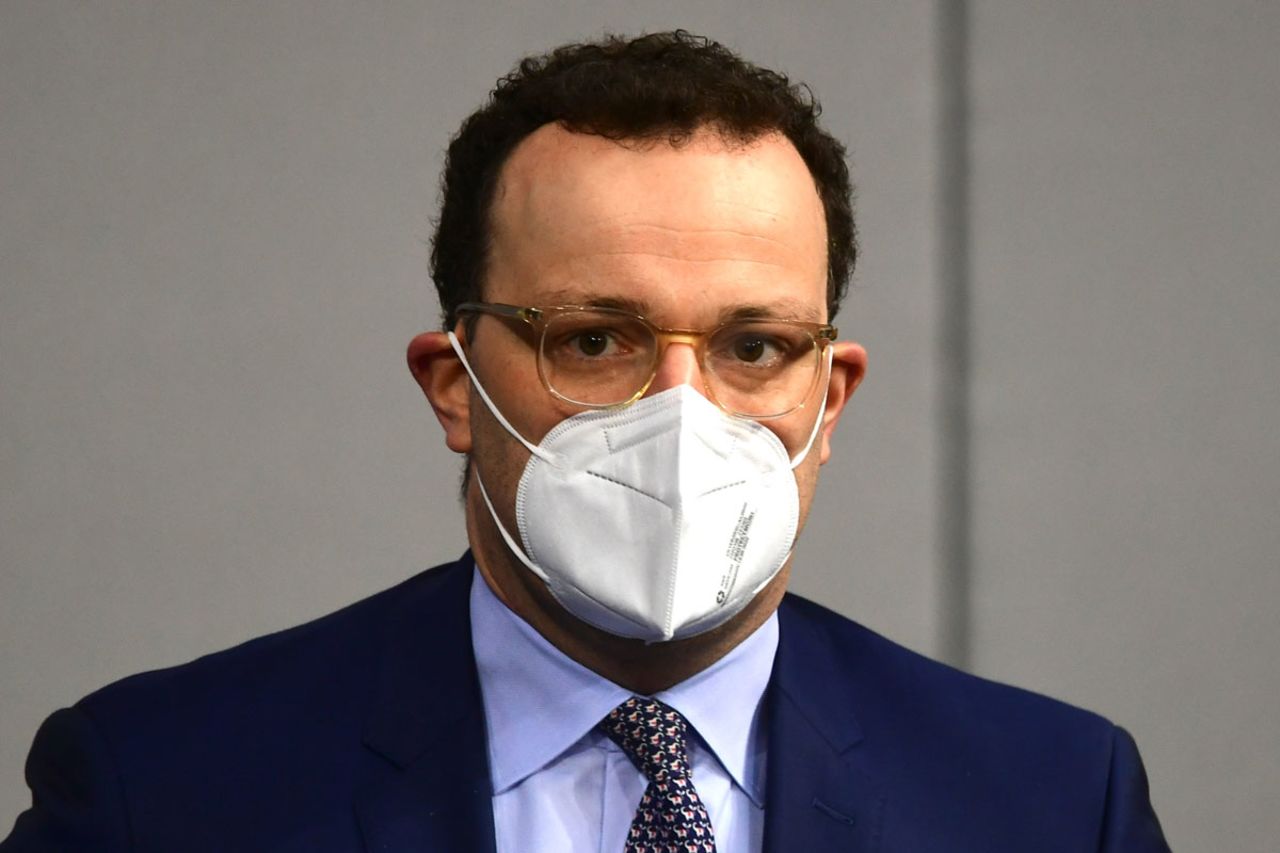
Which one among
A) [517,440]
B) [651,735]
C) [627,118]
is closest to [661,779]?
[651,735]

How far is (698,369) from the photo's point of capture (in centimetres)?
170

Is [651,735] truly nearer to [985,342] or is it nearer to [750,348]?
[750,348]

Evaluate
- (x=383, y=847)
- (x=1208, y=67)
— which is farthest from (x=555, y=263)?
(x=1208, y=67)

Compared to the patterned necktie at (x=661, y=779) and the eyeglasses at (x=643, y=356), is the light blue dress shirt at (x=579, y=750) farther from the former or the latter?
the eyeglasses at (x=643, y=356)

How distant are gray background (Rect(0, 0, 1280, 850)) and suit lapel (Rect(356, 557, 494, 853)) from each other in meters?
0.88

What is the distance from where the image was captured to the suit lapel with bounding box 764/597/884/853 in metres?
1.81

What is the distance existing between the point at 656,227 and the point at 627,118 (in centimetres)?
13

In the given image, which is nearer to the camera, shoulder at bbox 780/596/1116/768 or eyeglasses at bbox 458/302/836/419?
eyeglasses at bbox 458/302/836/419

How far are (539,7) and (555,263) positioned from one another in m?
1.29

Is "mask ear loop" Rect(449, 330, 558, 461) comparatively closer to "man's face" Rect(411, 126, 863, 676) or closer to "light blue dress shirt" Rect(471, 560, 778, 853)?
"man's face" Rect(411, 126, 863, 676)

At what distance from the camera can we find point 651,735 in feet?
5.81

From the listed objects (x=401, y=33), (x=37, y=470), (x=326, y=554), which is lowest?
(x=326, y=554)

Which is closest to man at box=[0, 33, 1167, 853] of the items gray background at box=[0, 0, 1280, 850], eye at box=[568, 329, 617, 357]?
eye at box=[568, 329, 617, 357]

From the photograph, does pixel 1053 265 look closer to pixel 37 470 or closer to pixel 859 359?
pixel 859 359
